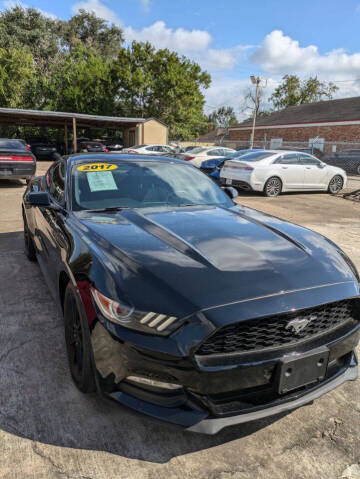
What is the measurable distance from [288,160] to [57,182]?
948 cm

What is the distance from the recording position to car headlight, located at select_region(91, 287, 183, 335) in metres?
1.68

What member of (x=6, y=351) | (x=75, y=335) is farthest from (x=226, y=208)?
(x=6, y=351)

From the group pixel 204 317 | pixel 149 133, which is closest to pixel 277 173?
pixel 204 317

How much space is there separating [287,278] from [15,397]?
1843mm

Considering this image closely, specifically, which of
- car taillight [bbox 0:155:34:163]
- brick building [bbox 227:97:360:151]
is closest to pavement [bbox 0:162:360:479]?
car taillight [bbox 0:155:34:163]

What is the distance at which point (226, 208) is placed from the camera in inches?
131

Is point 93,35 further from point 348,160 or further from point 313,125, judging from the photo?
point 348,160

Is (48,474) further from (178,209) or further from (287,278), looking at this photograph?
(178,209)

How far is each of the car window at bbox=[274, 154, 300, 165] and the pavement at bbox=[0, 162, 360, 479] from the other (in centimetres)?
968

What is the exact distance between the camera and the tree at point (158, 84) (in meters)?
33.1

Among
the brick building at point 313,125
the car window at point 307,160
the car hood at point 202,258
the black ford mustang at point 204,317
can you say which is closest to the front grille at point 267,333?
the black ford mustang at point 204,317

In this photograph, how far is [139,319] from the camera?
1.72 metres

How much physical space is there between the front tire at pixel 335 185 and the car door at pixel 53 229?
11.0 meters

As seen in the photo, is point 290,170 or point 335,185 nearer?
point 290,170
